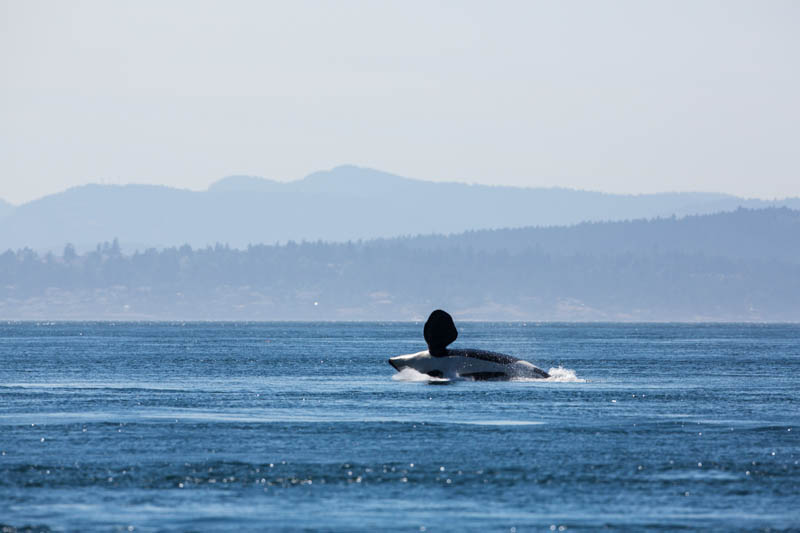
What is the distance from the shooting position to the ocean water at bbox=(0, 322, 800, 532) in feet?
109

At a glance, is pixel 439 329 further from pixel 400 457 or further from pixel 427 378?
pixel 400 457

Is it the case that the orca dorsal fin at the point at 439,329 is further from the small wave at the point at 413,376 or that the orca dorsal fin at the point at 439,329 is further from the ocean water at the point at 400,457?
the small wave at the point at 413,376

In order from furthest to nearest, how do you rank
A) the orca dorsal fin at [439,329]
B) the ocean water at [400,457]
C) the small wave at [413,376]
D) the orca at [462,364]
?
the small wave at [413,376], the orca at [462,364], the orca dorsal fin at [439,329], the ocean water at [400,457]

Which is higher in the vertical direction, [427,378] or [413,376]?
[413,376]

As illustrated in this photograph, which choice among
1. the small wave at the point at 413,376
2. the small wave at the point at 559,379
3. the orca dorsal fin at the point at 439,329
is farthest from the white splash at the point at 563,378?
the orca dorsal fin at the point at 439,329

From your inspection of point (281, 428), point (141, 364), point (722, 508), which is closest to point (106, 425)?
point (281, 428)

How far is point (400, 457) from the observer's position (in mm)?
43250

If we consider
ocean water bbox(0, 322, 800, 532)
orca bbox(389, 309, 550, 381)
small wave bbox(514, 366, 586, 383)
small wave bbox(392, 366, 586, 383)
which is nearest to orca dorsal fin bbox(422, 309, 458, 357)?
orca bbox(389, 309, 550, 381)

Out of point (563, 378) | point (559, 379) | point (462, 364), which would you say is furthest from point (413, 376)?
point (563, 378)

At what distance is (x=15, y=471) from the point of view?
39.9m

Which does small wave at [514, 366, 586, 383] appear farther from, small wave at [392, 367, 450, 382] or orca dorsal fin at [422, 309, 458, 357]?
orca dorsal fin at [422, 309, 458, 357]

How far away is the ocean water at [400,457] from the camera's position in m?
33.3

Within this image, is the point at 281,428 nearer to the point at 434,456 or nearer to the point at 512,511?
the point at 434,456

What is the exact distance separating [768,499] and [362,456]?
43.1 ft
